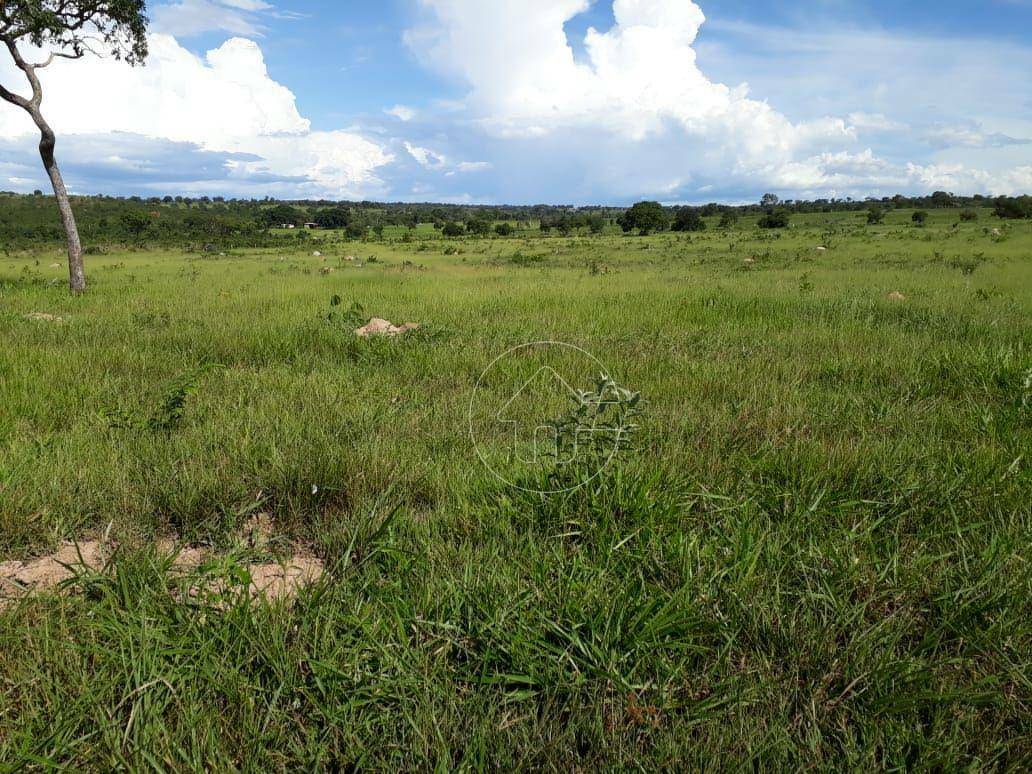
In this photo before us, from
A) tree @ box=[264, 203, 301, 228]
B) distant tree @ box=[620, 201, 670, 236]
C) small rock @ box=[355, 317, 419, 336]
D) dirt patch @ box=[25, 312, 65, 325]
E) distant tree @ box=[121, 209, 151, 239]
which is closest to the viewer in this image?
small rock @ box=[355, 317, 419, 336]

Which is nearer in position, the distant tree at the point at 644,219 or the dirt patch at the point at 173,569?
the dirt patch at the point at 173,569

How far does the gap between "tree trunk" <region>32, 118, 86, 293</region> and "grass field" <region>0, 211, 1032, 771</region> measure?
9813 millimetres

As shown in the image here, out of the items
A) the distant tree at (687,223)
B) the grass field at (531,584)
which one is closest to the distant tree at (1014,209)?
the distant tree at (687,223)

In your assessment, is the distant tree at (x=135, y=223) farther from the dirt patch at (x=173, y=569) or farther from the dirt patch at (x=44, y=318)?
the dirt patch at (x=173, y=569)

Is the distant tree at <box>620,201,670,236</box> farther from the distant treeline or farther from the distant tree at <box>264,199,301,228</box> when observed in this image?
the distant tree at <box>264,199,301,228</box>

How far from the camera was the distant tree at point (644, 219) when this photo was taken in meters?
60.5

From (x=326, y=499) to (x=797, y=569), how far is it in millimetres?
2045

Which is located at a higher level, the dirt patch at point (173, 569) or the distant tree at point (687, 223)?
the distant tree at point (687, 223)

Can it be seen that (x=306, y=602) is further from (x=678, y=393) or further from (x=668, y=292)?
(x=668, y=292)

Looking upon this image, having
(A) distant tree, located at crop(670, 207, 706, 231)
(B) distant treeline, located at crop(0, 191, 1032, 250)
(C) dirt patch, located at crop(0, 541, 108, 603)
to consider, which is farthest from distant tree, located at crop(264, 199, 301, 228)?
(C) dirt patch, located at crop(0, 541, 108, 603)

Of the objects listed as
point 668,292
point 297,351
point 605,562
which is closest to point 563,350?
point 297,351

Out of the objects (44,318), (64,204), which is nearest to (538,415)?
(44,318)

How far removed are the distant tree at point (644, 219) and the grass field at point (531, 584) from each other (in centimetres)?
5878

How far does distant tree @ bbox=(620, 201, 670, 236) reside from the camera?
60531mm
